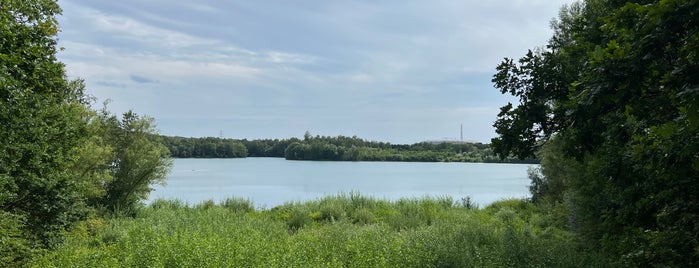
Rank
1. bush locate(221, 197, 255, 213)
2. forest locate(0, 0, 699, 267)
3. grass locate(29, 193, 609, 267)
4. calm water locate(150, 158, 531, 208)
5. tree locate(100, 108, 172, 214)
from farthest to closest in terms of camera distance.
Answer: calm water locate(150, 158, 531, 208) → bush locate(221, 197, 255, 213) → tree locate(100, 108, 172, 214) → grass locate(29, 193, 609, 267) → forest locate(0, 0, 699, 267)

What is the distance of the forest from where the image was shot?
11.7 ft

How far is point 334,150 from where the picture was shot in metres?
56.7

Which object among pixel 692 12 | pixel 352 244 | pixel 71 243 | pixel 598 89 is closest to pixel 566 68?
pixel 598 89

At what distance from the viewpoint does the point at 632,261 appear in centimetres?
528

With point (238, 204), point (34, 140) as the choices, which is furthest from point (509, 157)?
point (238, 204)

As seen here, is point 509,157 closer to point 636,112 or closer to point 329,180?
point 636,112

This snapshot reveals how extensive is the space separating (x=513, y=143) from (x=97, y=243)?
34.7ft

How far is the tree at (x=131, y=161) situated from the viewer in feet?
57.0

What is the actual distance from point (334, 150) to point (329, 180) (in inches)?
877

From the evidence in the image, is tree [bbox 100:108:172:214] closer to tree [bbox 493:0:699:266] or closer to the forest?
the forest

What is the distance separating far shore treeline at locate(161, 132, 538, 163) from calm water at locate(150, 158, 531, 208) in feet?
3.74

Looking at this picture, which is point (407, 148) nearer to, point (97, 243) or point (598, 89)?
point (97, 243)

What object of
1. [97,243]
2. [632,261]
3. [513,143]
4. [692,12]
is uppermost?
[692,12]

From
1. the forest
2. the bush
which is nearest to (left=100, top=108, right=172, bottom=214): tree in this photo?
the forest
